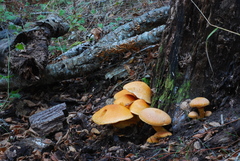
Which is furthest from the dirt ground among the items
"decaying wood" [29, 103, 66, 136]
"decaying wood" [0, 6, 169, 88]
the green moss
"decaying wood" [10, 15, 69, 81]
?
"decaying wood" [10, 15, 69, 81]

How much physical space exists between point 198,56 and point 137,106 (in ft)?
3.21

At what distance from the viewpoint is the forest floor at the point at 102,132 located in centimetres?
224

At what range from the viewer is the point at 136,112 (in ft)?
9.20

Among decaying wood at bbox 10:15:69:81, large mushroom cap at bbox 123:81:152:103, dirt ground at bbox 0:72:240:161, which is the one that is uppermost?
decaying wood at bbox 10:15:69:81

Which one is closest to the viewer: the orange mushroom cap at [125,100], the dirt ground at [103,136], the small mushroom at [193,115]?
the dirt ground at [103,136]

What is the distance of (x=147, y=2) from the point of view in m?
7.62

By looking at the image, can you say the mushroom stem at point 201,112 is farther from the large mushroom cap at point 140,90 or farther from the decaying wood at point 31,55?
the decaying wood at point 31,55

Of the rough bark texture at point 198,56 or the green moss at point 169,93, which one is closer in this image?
the rough bark texture at point 198,56

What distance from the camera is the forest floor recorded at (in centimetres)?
224

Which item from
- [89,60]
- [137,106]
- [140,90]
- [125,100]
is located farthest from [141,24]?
[137,106]

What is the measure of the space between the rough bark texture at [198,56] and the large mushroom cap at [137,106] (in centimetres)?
19

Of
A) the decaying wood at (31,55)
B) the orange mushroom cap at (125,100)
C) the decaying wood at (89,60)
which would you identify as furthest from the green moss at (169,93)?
the decaying wood at (31,55)

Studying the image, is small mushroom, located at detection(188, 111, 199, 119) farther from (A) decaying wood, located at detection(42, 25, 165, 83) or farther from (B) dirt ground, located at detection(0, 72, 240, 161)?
(A) decaying wood, located at detection(42, 25, 165, 83)

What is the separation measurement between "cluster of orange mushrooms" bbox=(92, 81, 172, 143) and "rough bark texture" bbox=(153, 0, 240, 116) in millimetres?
221
